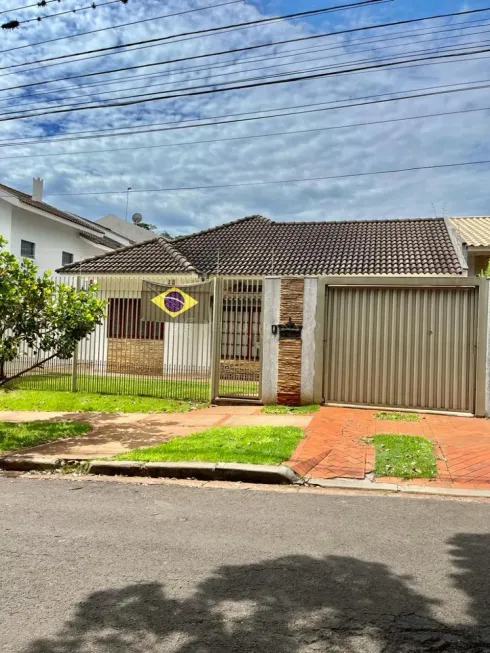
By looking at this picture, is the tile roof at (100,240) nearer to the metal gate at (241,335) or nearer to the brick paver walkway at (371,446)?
the metal gate at (241,335)

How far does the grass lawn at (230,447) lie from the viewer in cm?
618

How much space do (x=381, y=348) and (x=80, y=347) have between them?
6.07 metres

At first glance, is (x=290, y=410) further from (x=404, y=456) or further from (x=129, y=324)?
(x=129, y=324)

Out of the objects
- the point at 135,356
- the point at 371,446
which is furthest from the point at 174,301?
the point at 371,446

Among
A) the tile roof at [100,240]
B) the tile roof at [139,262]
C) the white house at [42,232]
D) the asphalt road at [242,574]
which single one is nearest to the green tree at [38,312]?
the asphalt road at [242,574]

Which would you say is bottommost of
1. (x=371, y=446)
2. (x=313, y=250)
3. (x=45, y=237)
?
(x=371, y=446)

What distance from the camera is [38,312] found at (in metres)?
7.56

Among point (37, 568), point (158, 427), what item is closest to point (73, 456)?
point (158, 427)

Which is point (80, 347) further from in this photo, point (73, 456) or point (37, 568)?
point (37, 568)

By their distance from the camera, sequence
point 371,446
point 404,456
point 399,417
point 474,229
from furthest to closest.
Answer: point 474,229 < point 399,417 < point 371,446 < point 404,456

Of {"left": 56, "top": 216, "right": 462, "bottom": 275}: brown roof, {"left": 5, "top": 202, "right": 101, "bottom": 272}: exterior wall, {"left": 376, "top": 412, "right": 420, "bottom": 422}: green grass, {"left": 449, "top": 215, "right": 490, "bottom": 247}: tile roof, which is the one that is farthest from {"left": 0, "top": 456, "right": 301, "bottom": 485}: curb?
{"left": 5, "top": 202, "right": 101, "bottom": 272}: exterior wall

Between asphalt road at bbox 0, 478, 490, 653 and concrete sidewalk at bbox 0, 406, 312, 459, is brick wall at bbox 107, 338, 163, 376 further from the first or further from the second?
asphalt road at bbox 0, 478, 490, 653

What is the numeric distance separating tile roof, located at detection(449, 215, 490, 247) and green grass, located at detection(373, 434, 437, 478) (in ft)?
41.0

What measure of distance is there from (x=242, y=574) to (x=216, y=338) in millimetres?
6683
